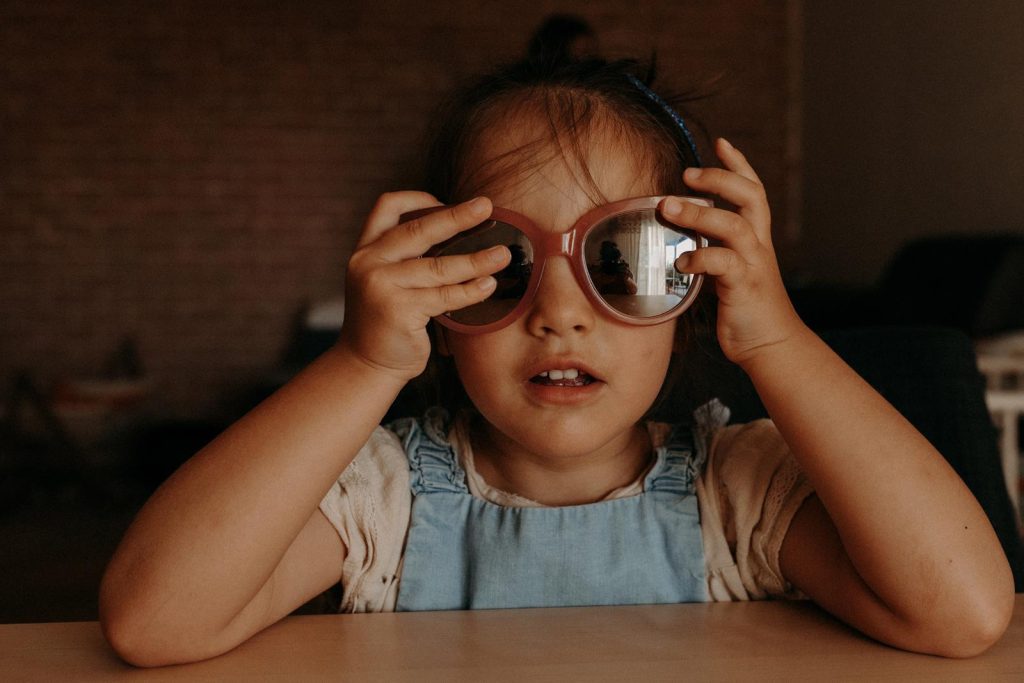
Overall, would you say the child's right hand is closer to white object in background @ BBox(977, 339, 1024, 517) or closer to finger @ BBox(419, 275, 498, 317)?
finger @ BBox(419, 275, 498, 317)

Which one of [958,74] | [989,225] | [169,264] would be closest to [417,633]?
[989,225]

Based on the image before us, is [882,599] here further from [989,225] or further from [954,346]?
[989,225]

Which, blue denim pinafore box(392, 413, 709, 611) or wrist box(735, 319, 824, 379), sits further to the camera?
blue denim pinafore box(392, 413, 709, 611)

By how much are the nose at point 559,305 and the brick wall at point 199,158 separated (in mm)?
4195

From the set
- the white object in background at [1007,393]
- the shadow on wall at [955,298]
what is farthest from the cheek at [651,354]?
the shadow on wall at [955,298]

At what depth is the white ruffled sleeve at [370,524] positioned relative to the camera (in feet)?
2.89

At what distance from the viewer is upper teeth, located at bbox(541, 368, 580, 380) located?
0.80 m

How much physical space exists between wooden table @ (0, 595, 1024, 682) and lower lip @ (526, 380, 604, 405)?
0.18m

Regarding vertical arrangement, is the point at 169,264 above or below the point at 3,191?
below

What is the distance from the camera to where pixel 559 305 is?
Answer: 76cm

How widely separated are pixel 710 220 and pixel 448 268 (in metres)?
0.21

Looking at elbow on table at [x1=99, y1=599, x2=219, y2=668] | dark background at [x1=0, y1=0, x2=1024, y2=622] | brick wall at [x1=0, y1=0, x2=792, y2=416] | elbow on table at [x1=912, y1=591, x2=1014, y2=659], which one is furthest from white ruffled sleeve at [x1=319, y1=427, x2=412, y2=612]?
brick wall at [x1=0, y1=0, x2=792, y2=416]

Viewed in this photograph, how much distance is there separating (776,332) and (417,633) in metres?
0.36

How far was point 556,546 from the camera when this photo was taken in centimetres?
92
